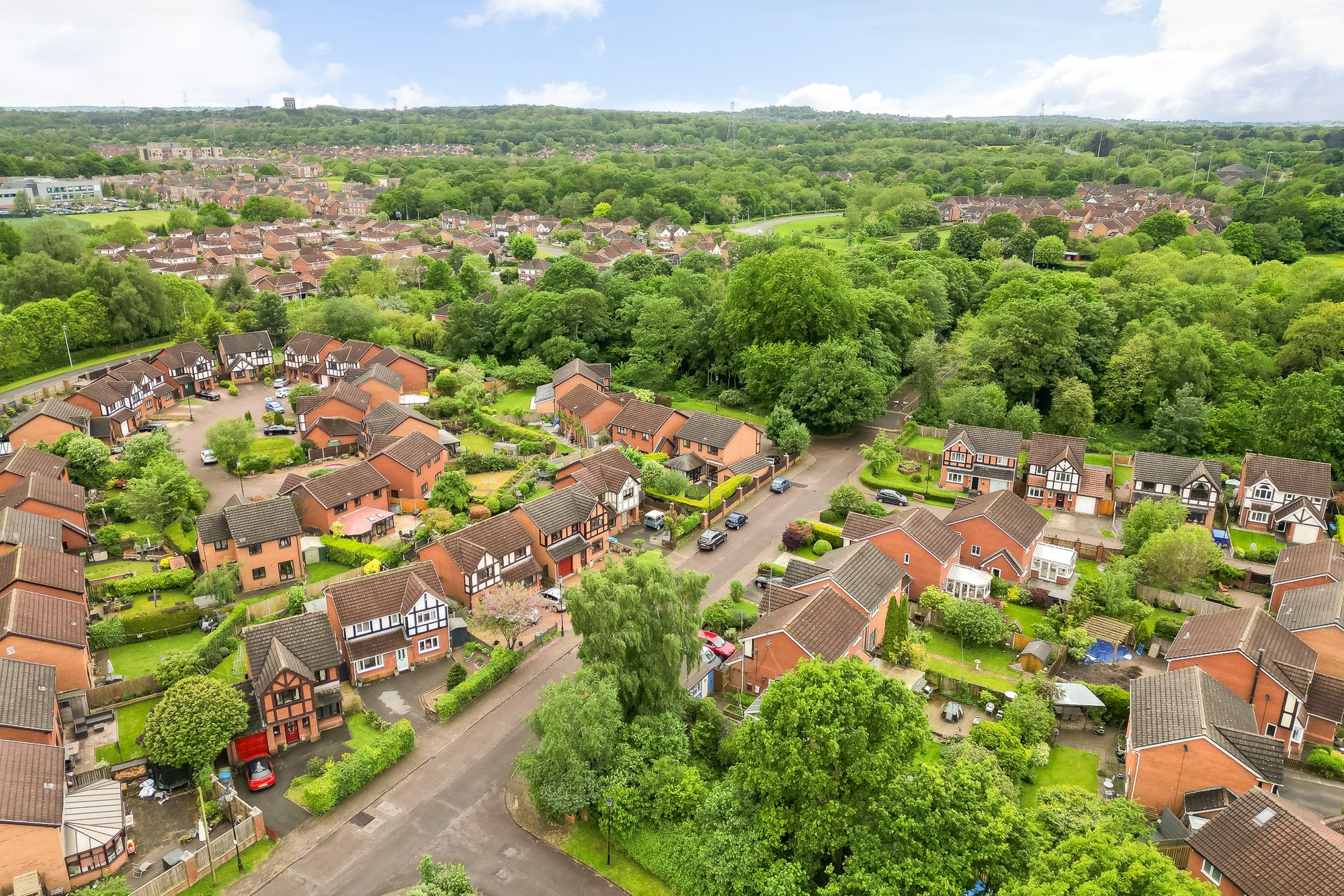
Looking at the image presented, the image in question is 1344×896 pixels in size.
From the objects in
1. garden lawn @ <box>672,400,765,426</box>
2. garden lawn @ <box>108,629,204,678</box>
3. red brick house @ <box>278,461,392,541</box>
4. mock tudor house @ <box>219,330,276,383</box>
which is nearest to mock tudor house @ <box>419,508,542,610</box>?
red brick house @ <box>278,461,392,541</box>

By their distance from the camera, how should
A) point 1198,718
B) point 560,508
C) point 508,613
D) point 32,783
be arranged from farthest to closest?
point 560,508 → point 508,613 → point 1198,718 → point 32,783

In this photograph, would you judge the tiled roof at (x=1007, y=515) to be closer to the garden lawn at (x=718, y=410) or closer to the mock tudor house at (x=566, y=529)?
the mock tudor house at (x=566, y=529)

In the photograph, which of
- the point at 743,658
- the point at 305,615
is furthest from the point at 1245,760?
the point at 305,615

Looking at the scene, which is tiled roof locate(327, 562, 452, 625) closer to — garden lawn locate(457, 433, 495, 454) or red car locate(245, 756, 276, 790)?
red car locate(245, 756, 276, 790)

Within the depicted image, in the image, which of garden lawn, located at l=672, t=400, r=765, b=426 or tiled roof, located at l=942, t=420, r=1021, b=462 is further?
garden lawn, located at l=672, t=400, r=765, b=426

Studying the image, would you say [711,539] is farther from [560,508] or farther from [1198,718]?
[1198,718]

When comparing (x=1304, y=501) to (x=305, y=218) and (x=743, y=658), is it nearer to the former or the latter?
(x=743, y=658)

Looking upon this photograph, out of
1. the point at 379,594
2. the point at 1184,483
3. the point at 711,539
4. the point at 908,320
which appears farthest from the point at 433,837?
the point at 908,320
